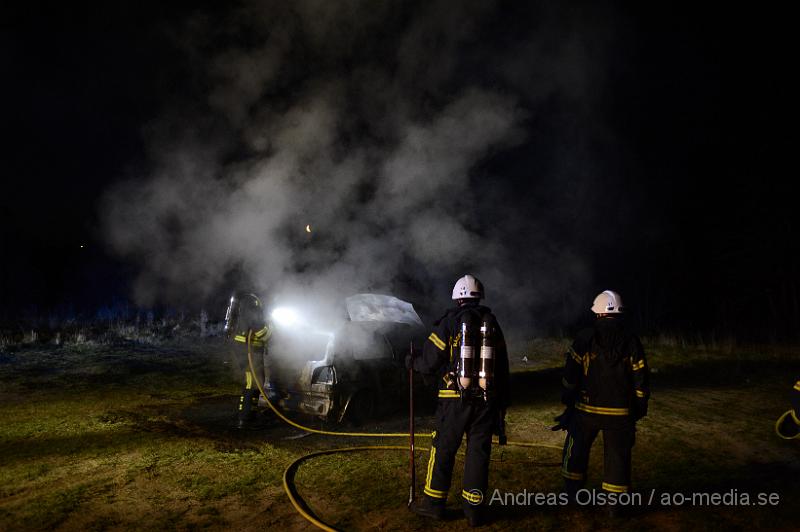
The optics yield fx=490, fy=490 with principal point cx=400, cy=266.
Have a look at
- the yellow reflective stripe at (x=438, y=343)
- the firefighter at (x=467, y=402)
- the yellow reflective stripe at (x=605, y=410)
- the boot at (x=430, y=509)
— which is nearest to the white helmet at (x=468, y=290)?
the firefighter at (x=467, y=402)

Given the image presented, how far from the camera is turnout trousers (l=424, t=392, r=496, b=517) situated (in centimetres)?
408

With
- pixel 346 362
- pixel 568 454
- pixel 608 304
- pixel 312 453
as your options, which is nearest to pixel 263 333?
pixel 346 362

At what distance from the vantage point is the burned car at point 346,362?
673 centimetres

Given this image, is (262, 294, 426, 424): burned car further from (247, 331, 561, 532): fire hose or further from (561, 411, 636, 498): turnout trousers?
(561, 411, 636, 498): turnout trousers

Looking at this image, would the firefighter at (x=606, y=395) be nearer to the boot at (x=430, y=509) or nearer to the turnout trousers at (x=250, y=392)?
the boot at (x=430, y=509)

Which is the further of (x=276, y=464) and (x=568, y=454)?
(x=276, y=464)

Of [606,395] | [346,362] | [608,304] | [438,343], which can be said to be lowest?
[606,395]

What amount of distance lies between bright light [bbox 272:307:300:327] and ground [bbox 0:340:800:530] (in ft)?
4.84

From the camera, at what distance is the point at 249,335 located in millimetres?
7270

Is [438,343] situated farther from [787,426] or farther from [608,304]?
[787,426]

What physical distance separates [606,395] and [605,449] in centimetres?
47

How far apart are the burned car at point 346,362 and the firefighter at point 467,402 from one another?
2.01 m

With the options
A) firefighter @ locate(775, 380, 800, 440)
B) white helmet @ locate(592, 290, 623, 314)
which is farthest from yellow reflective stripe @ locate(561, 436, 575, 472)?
firefighter @ locate(775, 380, 800, 440)

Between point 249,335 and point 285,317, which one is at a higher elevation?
point 285,317
